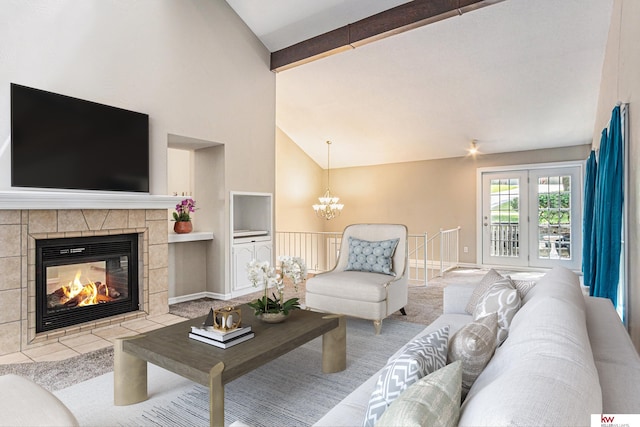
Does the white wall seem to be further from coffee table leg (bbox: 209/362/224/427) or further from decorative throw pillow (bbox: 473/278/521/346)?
decorative throw pillow (bbox: 473/278/521/346)

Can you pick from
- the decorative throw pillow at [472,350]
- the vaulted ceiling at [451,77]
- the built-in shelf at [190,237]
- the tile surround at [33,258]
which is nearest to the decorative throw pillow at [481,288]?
the decorative throw pillow at [472,350]

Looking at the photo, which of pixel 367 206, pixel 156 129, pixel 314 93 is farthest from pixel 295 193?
pixel 156 129

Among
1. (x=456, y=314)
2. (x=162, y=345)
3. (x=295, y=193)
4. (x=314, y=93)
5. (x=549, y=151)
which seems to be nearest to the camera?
(x=162, y=345)

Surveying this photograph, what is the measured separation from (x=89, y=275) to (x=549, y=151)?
7452 mm

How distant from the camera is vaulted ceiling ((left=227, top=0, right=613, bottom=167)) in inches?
168

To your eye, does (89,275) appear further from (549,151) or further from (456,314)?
(549,151)

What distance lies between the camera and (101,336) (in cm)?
345

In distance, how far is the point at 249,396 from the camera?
7.51ft

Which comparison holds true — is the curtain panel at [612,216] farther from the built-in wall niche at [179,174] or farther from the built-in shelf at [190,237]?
the built-in wall niche at [179,174]

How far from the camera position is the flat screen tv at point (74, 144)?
10.1 feet

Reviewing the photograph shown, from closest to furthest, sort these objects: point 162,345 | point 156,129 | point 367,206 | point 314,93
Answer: point 162,345, point 156,129, point 314,93, point 367,206

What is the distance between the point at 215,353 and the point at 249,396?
544 mm

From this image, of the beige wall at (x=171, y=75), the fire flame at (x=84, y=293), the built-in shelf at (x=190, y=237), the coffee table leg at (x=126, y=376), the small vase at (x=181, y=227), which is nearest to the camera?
the coffee table leg at (x=126, y=376)

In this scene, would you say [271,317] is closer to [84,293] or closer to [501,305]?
[501,305]
